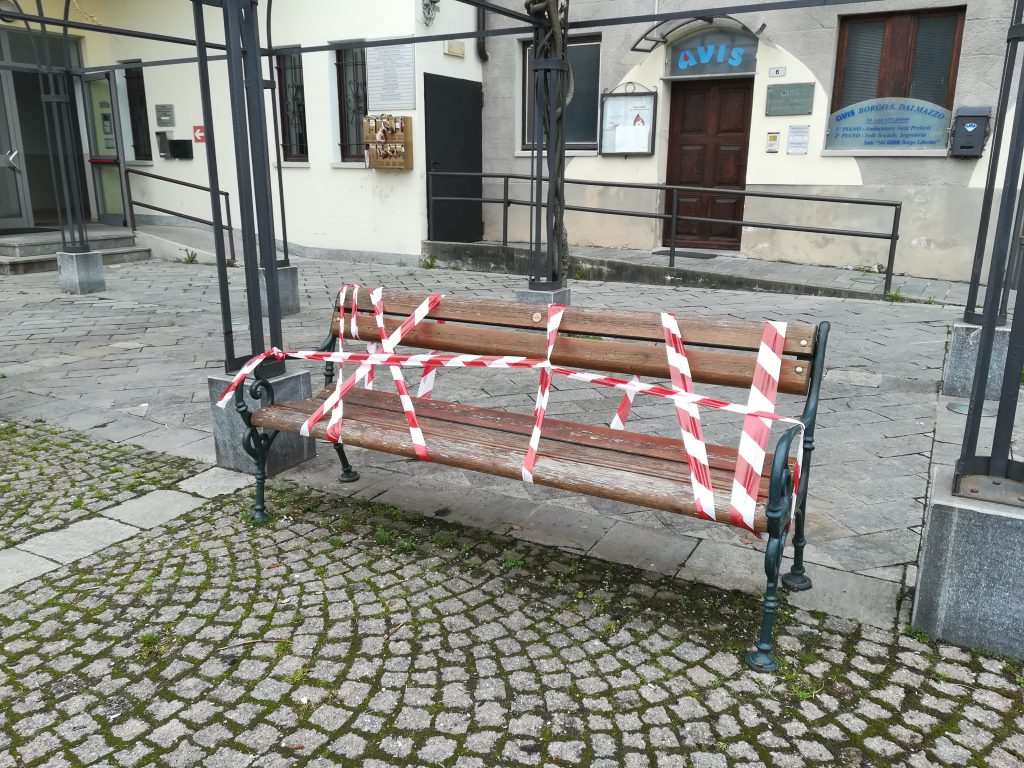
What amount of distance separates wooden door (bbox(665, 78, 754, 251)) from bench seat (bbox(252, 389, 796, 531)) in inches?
318

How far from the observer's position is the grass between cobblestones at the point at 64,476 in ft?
11.6

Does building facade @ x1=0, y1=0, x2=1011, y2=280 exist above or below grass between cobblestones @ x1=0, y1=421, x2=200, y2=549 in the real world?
above

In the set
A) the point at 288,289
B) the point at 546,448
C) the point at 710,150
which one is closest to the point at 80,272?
the point at 288,289

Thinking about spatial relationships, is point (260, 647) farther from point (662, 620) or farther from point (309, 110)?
point (309, 110)

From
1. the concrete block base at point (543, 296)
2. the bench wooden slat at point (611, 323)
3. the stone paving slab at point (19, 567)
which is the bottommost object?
the stone paving slab at point (19, 567)

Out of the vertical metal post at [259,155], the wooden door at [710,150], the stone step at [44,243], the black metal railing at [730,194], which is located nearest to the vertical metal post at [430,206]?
the black metal railing at [730,194]

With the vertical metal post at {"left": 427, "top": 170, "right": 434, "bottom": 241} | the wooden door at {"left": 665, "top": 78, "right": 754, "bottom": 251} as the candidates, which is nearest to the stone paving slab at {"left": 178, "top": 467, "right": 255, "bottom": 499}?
the vertical metal post at {"left": 427, "top": 170, "right": 434, "bottom": 241}

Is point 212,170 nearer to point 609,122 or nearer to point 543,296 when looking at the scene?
point 543,296

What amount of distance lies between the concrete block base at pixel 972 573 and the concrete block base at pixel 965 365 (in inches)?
110

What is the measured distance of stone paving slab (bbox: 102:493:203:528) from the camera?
3.49 metres

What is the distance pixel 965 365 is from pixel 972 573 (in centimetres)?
301

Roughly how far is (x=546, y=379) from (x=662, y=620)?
106 cm

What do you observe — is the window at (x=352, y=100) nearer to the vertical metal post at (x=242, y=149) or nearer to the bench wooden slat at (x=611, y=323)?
the vertical metal post at (x=242, y=149)

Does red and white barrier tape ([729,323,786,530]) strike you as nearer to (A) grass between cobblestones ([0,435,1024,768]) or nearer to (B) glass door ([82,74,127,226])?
(A) grass between cobblestones ([0,435,1024,768])
